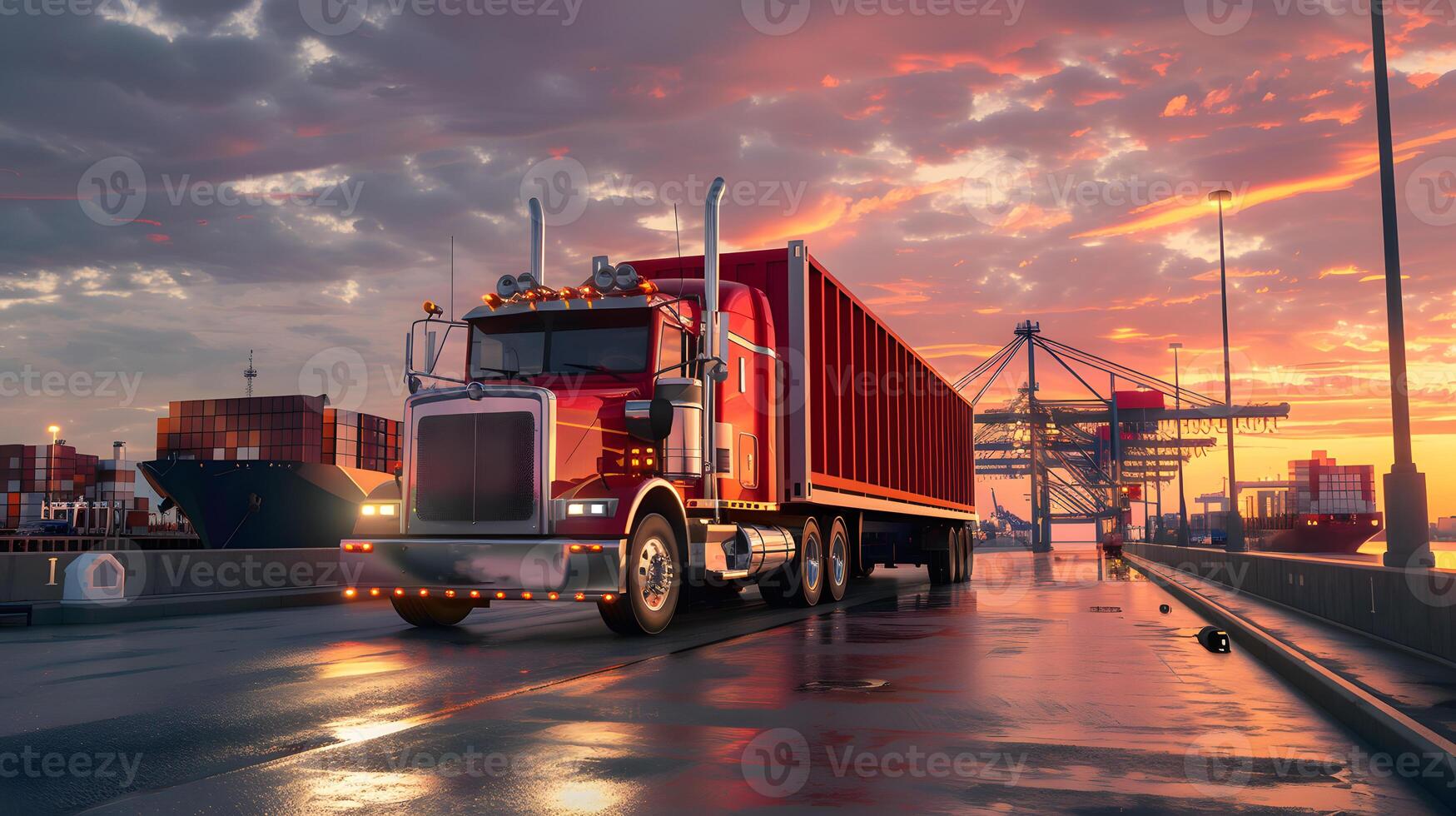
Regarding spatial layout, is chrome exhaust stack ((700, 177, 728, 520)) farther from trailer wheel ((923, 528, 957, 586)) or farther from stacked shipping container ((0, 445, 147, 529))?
stacked shipping container ((0, 445, 147, 529))

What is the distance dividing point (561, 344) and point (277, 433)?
33.7 meters

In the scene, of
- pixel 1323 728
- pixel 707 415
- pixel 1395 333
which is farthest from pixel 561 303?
pixel 1395 333

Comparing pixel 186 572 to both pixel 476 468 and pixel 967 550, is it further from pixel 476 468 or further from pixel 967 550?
pixel 967 550

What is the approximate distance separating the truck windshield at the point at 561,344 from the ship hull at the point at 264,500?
2661 centimetres

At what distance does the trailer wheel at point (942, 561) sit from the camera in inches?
1001

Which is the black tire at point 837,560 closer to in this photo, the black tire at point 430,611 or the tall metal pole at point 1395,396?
the black tire at point 430,611

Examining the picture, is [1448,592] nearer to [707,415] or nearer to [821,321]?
[707,415]

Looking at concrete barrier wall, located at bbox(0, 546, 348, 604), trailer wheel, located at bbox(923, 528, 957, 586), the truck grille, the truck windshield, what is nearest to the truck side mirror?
the truck windshield

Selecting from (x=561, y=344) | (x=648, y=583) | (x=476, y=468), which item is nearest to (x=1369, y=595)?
(x=648, y=583)

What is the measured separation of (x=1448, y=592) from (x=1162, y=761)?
5280 millimetres

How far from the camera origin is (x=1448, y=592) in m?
10.0

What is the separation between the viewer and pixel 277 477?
1508 inches

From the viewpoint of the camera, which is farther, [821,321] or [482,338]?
[821,321]

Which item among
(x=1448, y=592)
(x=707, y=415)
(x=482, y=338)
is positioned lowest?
(x=1448, y=592)
